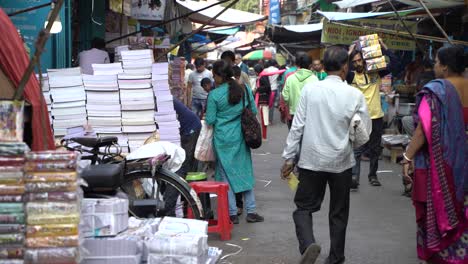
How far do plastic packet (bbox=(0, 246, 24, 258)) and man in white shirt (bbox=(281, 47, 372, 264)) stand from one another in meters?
2.91

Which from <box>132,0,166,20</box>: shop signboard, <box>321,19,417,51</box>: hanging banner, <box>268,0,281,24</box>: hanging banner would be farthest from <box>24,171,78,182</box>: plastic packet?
<box>268,0,281,24</box>: hanging banner

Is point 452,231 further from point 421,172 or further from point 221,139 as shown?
point 221,139

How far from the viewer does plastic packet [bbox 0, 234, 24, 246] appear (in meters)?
3.58

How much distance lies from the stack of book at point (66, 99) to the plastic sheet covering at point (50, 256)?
3905 mm

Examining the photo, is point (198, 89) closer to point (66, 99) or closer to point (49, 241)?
point (66, 99)

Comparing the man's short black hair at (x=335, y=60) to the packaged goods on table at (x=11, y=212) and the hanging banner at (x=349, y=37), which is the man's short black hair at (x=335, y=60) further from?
the hanging banner at (x=349, y=37)

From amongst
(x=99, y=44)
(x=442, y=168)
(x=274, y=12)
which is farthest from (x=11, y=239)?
(x=274, y=12)

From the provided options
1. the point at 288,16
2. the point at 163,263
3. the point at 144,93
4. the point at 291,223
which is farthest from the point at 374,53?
the point at 288,16

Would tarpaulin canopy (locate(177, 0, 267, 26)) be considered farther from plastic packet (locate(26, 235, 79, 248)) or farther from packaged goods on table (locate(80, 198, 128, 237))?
plastic packet (locate(26, 235, 79, 248))

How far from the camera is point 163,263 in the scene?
168 inches

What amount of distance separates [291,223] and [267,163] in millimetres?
5610

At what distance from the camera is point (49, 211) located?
3613mm

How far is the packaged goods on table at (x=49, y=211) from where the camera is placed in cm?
361

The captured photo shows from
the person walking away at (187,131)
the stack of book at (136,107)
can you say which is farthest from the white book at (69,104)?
the person walking away at (187,131)
